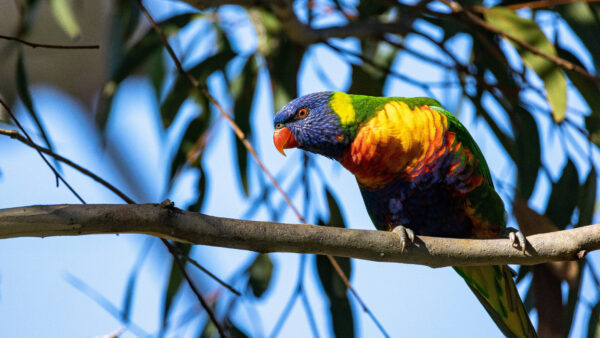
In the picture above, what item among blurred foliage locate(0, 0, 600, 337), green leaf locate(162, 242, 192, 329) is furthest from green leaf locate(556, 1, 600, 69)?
green leaf locate(162, 242, 192, 329)

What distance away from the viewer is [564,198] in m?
1.87

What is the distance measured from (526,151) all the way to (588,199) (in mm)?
266

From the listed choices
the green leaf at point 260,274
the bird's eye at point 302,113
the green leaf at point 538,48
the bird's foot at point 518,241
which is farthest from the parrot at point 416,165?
the green leaf at point 260,274

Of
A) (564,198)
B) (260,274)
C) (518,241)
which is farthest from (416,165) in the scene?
(260,274)

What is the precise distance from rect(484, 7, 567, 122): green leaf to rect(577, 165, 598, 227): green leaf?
1.32 feet

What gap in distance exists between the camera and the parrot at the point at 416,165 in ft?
5.18

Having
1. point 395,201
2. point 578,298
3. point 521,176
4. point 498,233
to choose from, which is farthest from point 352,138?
point 578,298

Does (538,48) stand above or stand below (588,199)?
above

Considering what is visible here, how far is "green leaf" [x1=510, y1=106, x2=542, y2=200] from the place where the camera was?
1.93 meters

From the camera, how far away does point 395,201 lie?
1668 mm

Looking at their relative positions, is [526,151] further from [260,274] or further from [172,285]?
[172,285]

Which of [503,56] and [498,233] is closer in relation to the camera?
[498,233]

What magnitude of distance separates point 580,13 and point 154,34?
1.46m

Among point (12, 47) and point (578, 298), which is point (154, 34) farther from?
point (578, 298)
